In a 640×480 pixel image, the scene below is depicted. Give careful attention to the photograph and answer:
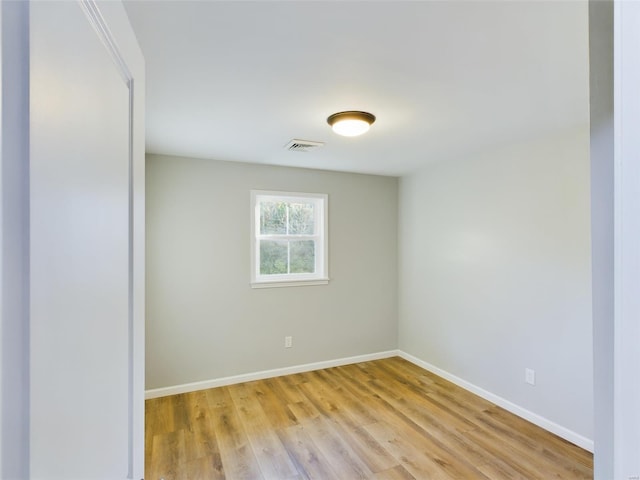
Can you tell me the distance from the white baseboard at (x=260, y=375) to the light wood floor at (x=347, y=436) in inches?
3.3

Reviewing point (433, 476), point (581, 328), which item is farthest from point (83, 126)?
point (581, 328)

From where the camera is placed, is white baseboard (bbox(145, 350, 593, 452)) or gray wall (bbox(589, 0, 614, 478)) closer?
gray wall (bbox(589, 0, 614, 478))

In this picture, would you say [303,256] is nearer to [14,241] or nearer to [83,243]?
[83,243]

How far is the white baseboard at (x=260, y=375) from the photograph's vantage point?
3.12 metres

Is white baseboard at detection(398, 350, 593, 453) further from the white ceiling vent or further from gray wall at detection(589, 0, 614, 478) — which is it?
the white ceiling vent

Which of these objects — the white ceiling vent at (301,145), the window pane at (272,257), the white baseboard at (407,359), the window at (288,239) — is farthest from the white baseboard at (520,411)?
the white ceiling vent at (301,145)

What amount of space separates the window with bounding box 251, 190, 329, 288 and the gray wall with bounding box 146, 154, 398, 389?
0.31ft

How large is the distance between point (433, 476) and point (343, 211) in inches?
106

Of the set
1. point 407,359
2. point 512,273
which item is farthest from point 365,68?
point 407,359

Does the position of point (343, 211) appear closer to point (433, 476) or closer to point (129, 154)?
point (433, 476)

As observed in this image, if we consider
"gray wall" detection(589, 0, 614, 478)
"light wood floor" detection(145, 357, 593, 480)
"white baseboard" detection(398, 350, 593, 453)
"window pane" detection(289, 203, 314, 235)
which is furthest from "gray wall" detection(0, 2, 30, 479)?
"window pane" detection(289, 203, 314, 235)

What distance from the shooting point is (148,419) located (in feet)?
8.82

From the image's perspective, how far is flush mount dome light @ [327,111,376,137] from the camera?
212cm

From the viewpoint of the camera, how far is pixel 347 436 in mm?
2449
